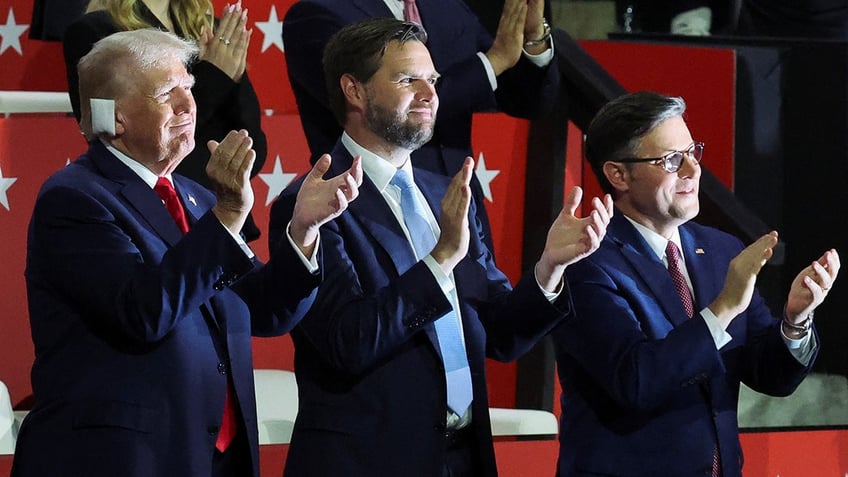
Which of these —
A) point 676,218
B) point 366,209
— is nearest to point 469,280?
point 366,209

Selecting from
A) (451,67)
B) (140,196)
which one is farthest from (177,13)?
(140,196)

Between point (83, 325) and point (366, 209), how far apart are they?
61 cm

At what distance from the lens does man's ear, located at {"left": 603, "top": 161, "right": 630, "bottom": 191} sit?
3.20 metres

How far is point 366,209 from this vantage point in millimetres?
2906

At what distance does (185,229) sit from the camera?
109 inches

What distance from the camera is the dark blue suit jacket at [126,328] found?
2.52 metres

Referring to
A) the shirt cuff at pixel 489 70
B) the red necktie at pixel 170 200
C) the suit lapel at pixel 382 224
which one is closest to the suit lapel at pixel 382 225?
the suit lapel at pixel 382 224

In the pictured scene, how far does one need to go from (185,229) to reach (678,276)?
1.02 metres

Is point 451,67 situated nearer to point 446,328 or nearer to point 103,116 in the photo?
point 446,328

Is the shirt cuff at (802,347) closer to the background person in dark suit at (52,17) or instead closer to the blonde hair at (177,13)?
the blonde hair at (177,13)

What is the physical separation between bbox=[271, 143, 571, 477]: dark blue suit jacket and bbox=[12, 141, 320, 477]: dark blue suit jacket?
4.9 inches

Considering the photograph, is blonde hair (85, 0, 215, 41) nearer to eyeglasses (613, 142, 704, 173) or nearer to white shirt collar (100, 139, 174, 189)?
white shirt collar (100, 139, 174, 189)

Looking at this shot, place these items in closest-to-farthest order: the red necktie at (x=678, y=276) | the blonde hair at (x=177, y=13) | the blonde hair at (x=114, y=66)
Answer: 1. the blonde hair at (x=114, y=66)
2. the red necktie at (x=678, y=276)
3. the blonde hair at (x=177, y=13)

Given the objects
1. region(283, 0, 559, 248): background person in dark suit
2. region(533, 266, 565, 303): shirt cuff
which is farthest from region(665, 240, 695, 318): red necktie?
region(283, 0, 559, 248): background person in dark suit
